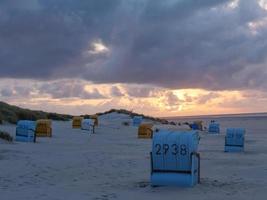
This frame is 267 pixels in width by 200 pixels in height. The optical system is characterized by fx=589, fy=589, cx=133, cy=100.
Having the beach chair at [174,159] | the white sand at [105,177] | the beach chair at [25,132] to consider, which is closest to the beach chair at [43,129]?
the beach chair at [25,132]

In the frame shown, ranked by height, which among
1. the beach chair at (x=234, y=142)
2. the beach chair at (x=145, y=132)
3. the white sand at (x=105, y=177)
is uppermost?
the beach chair at (x=145, y=132)

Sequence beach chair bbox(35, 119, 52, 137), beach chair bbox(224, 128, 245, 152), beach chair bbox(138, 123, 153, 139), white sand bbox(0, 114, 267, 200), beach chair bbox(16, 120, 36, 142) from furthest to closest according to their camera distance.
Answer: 1. beach chair bbox(138, 123, 153, 139)
2. beach chair bbox(35, 119, 52, 137)
3. beach chair bbox(16, 120, 36, 142)
4. beach chair bbox(224, 128, 245, 152)
5. white sand bbox(0, 114, 267, 200)

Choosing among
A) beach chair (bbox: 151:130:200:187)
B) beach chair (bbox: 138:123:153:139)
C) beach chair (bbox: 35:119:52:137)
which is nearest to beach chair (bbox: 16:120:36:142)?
beach chair (bbox: 35:119:52:137)

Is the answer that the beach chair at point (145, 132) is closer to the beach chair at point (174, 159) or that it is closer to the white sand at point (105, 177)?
the white sand at point (105, 177)

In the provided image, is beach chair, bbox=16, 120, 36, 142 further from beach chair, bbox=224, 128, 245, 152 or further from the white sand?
beach chair, bbox=224, 128, 245, 152

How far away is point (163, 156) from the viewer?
43.9 ft

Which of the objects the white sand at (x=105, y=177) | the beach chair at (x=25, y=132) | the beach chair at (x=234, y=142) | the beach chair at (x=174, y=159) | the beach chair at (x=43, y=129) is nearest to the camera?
the white sand at (x=105, y=177)

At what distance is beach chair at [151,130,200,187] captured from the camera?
13305 millimetres

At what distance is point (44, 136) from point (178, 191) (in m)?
20.2

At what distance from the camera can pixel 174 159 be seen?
13352mm

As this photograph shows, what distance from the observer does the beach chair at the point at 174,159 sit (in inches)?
524

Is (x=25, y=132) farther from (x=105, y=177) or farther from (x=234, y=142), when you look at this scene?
(x=105, y=177)

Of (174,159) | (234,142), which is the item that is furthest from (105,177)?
(234,142)

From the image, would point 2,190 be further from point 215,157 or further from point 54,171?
point 215,157
